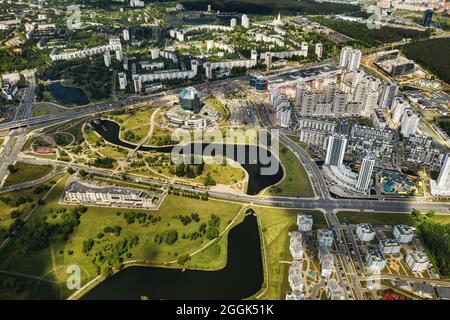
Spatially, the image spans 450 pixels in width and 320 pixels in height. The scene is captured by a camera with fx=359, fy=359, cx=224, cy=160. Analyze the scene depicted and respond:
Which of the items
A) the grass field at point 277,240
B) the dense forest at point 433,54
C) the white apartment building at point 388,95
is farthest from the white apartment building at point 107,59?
the dense forest at point 433,54

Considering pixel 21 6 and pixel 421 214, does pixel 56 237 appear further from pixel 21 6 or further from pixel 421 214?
pixel 21 6

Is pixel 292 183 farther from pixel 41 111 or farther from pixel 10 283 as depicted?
pixel 41 111

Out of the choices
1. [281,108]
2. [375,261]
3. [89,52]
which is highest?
[281,108]

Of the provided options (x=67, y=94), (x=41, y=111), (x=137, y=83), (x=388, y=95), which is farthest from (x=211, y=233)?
(x=67, y=94)

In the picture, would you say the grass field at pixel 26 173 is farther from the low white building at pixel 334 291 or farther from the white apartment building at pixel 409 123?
the white apartment building at pixel 409 123

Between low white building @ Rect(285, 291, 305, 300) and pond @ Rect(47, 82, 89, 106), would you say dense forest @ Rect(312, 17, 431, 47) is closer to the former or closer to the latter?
pond @ Rect(47, 82, 89, 106)
